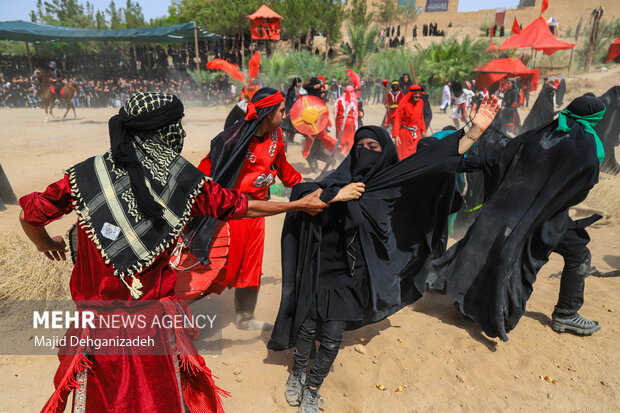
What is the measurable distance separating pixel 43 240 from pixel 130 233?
0.54 meters

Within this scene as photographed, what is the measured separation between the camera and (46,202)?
173cm

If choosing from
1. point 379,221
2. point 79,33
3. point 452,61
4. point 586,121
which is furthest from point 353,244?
point 79,33

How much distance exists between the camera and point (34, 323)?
12.1ft

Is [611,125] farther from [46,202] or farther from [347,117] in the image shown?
[46,202]

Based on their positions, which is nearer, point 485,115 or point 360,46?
point 485,115

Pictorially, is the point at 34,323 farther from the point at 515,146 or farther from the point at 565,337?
the point at 565,337

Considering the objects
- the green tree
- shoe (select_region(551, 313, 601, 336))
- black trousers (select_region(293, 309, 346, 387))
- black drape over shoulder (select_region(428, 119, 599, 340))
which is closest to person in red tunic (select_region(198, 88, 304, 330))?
black trousers (select_region(293, 309, 346, 387))

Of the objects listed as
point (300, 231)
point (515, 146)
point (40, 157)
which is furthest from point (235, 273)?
point (40, 157)

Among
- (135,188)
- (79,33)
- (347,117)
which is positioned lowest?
(347,117)


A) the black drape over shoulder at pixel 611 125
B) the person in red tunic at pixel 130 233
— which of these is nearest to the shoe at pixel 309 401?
the person in red tunic at pixel 130 233

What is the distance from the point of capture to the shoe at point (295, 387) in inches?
115

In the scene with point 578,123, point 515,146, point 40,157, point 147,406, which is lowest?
point 40,157

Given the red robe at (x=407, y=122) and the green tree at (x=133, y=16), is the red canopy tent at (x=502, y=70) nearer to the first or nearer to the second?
the red robe at (x=407, y=122)

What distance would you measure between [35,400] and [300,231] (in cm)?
204
